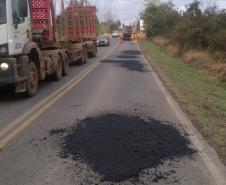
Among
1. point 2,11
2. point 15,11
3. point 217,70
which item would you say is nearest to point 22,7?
point 15,11

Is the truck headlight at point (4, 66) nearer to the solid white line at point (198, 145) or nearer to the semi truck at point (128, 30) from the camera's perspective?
the solid white line at point (198, 145)

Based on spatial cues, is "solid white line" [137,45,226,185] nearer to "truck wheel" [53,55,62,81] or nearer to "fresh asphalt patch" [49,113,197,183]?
"fresh asphalt patch" [49,113,197,183]

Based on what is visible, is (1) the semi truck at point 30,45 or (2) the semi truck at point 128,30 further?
(2) the semi truck at point 128,30

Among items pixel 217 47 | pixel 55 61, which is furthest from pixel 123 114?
pixel 217 47

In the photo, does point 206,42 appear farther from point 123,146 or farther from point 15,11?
point 123,146

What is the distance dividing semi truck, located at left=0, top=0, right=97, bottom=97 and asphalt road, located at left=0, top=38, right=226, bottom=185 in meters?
0.73

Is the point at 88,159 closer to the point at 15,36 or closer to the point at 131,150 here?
the point at 131,150

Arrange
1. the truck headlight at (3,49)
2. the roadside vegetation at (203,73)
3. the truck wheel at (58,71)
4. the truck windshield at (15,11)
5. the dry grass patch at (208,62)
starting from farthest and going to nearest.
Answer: the dry grass patch at (208,62)
the truck wheel at (58,71)
the truck windshield at (15,11)
the truck headlight at (3,49)
the roadside vegetation at (203,73)

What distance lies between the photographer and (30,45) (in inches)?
338

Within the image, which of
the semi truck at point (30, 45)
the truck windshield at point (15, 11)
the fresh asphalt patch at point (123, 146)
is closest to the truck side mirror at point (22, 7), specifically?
the semi truck at point (30, 45)

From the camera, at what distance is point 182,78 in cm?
1234

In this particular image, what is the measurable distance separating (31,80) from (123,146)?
4.74 m

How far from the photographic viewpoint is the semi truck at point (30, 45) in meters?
7.48

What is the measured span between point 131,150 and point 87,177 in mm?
1082
